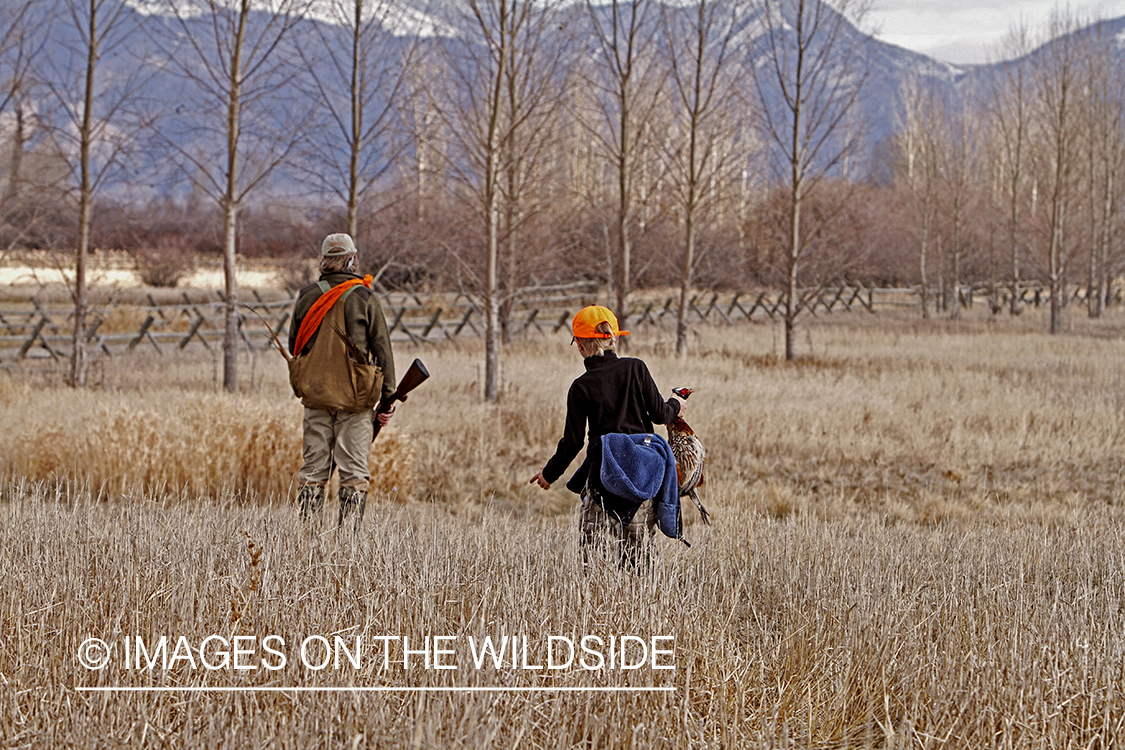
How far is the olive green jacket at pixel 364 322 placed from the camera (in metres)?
5.17

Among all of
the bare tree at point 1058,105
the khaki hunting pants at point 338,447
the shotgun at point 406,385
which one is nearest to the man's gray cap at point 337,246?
the shotgun at point 406,385

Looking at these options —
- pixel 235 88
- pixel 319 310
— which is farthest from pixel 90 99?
pixel 319 310

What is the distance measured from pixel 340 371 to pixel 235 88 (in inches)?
313

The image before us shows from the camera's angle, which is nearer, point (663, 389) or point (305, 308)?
point (305, 308)

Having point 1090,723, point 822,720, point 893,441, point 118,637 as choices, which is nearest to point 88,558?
point 118,637

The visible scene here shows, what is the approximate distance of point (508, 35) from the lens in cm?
1189

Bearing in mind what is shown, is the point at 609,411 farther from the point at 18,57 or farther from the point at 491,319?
the point at 18,57

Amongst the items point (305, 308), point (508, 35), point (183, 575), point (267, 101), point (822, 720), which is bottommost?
point (822, 720)

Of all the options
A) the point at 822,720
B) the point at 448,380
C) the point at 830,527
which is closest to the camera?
the point at 822,720

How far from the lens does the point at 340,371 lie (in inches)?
203

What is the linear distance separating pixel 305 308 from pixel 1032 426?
858cm

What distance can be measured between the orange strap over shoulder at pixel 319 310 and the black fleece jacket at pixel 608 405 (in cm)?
170

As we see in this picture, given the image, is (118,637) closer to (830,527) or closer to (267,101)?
(830,527)

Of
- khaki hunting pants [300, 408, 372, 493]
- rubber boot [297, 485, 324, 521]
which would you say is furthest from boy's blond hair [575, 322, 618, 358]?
rubber boot [297, 485, 324, 521]
